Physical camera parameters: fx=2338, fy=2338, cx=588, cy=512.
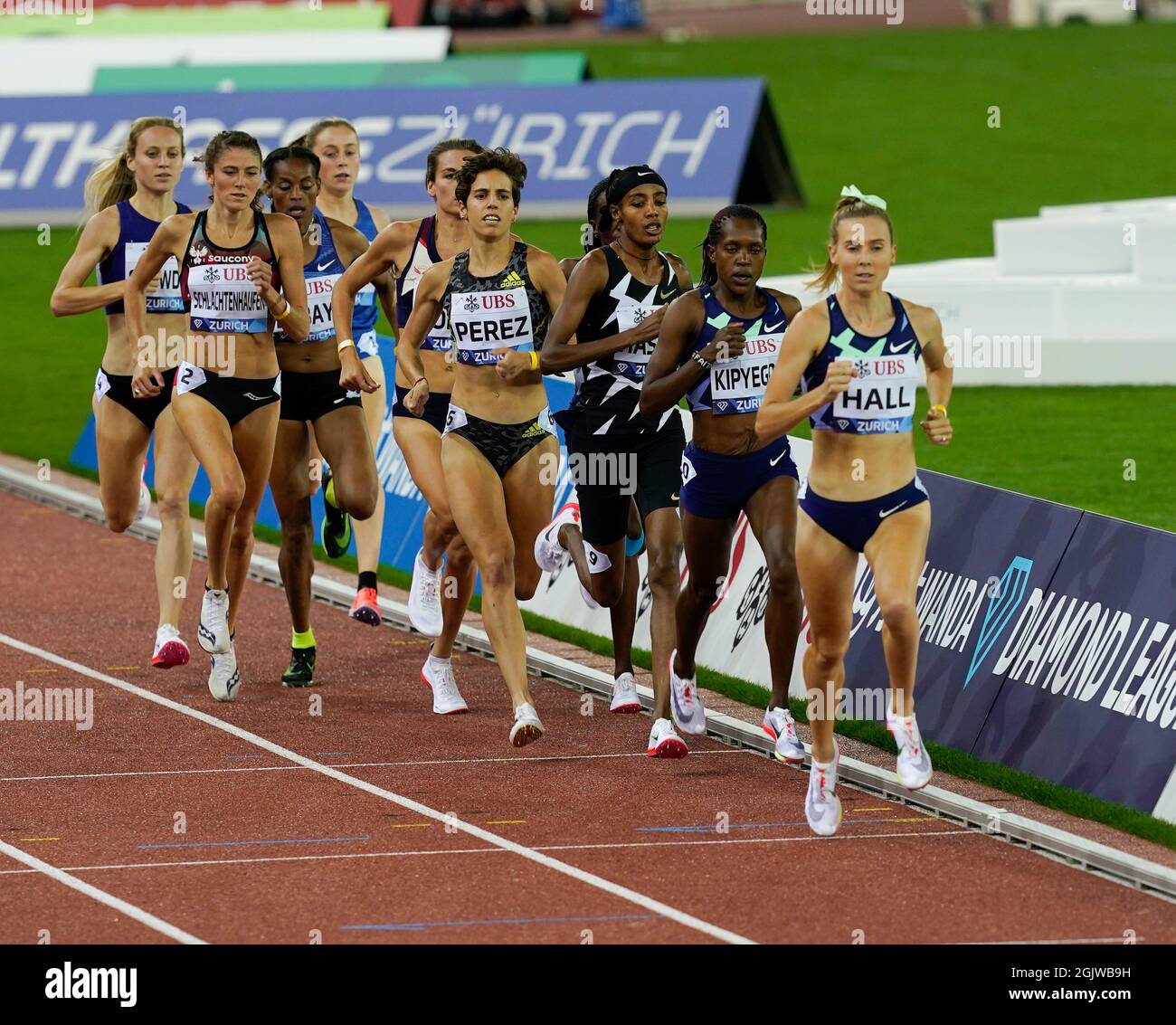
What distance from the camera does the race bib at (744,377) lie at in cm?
962

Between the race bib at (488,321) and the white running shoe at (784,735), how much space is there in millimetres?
1927

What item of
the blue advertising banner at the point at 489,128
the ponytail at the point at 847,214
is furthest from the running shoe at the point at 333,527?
the blue advertising banner at the point at 489,128

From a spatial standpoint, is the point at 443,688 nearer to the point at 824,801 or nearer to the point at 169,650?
the point at 169,650

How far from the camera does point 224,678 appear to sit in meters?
11.0

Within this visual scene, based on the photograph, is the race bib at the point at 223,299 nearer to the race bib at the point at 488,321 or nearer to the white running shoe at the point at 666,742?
the race bib at the point at 488,321

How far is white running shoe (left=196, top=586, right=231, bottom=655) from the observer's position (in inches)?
430

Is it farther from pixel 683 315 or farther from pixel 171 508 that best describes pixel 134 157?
pixel 683 315

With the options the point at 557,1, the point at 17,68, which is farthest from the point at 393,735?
the point at 557,1

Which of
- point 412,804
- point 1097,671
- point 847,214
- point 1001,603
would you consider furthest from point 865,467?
point 412,804

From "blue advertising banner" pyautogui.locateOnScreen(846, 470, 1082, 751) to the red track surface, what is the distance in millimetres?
738

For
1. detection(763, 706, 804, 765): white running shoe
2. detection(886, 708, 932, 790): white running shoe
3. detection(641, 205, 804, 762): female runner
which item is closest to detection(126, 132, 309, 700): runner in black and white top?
detection(641, 205, 804, 762): female runner

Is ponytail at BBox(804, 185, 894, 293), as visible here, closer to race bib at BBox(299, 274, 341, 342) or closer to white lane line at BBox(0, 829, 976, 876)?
white lane line at BBox(0, 829, 976, 876)

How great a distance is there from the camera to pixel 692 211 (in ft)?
90.1
